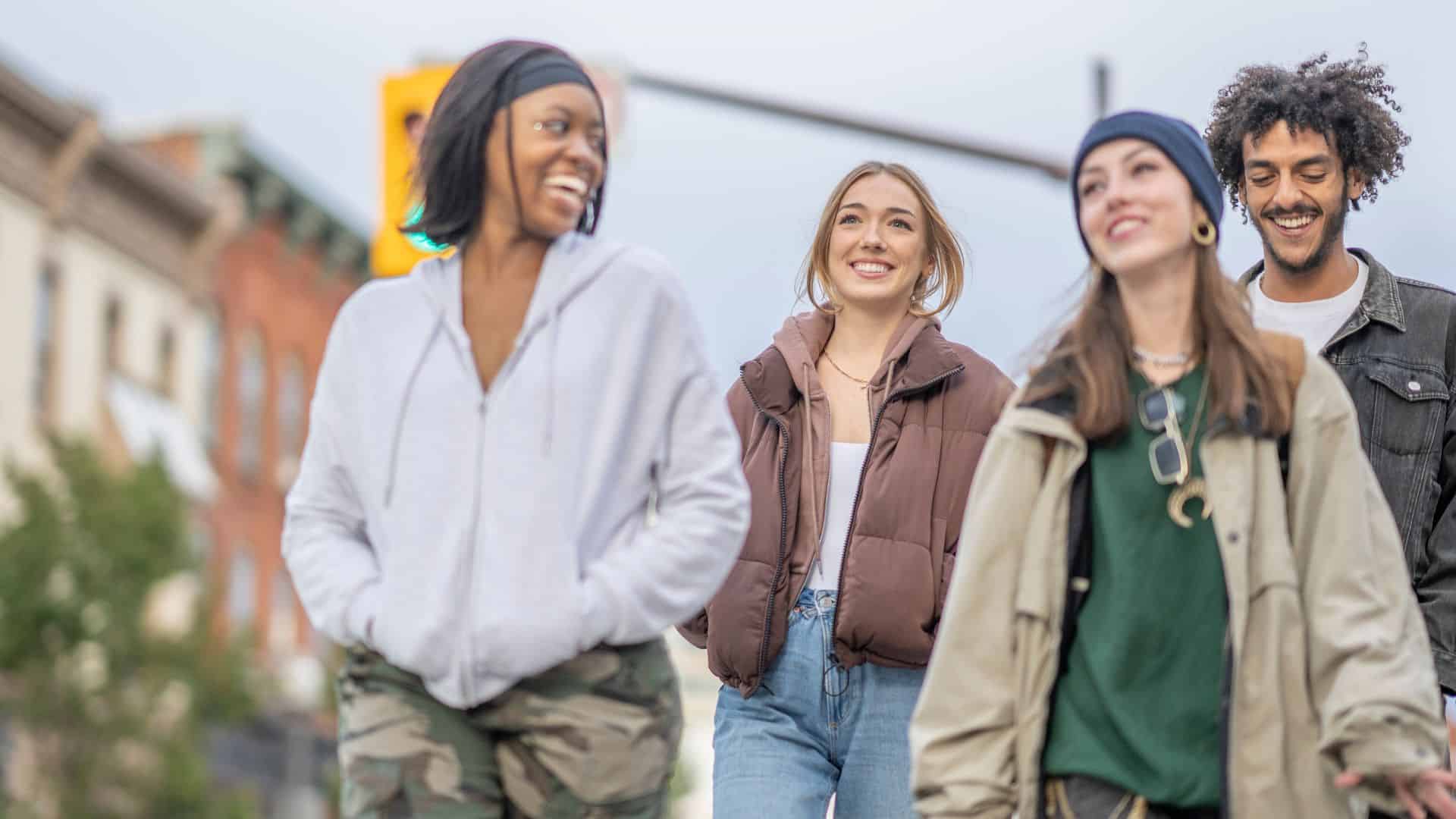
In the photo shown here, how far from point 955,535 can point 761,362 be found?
2.67 ft

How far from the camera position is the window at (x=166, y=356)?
36.5 meters

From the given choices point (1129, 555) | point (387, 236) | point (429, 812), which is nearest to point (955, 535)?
point (1129, 555)

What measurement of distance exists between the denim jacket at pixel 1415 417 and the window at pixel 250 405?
36250 mm

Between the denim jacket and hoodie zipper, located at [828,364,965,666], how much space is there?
1058 mm

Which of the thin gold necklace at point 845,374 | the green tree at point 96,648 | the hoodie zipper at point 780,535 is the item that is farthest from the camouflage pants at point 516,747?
the green tree at point 96,648

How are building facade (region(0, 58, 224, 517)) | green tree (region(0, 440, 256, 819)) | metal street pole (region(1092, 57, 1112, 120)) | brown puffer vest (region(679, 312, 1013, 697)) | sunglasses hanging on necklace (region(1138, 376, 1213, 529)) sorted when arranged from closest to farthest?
sunglasses hanging on necklace (region(1138, 376, 1213, 529)) → brown puffer vest (region(679, 312, 1013, 697)) → metal street pole (region(1092, 57, 1112, 120)) → green tree (region(0, 440, 256, 819)) → building facade (region(0, 58, 224, 517))

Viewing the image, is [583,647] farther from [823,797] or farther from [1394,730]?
[823,797]

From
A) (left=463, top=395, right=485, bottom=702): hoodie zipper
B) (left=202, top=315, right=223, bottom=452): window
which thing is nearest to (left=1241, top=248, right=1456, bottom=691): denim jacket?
(left=463, top=395, right=485, bottom=702): hoodie zipper

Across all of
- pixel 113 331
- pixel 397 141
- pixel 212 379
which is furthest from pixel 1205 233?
pixel 212 379

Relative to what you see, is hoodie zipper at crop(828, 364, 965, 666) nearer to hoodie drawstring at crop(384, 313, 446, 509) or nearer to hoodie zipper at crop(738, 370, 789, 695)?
hoodie zipper at crop(738, 370, 789, 695)

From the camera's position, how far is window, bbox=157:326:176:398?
36.5 meters

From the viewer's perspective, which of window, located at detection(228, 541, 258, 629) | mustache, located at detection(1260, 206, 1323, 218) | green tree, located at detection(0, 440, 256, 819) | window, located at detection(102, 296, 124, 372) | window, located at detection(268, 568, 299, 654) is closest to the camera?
mustache, located at detection(1260, 206, 1323, 218)

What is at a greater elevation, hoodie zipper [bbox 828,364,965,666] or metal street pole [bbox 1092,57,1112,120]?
metal street pole [bbox 1092,57,1112,120]

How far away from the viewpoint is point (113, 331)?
114ft
